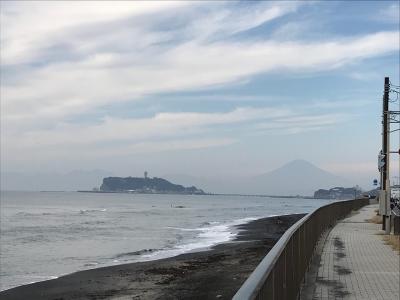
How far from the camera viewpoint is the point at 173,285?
16984mm

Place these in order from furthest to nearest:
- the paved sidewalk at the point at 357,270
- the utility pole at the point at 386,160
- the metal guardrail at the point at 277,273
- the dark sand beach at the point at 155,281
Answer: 1. the utility pole at the point at 386,160
2. the dark sand beach at the point at 155,281
3. the paved sidewalk at the point at 357,270
4. the metal guardrail at the point at 277,273

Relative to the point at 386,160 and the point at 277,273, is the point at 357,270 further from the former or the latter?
the point at 386,160

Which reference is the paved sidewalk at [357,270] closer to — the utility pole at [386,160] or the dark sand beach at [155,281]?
the utility pole at [386,160]

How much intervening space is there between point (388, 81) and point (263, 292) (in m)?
20.0

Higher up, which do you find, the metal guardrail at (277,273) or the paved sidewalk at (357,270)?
the metal guardrail at (277,273)

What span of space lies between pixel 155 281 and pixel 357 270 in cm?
716

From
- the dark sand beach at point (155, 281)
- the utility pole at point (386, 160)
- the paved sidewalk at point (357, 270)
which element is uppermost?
the utility pole at point (386, 160)

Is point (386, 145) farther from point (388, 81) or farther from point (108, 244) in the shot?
point (108, 244)

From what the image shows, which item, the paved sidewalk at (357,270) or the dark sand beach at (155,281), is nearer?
the paved sidewalk at (357,270)

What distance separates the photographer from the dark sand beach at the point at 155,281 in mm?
15688

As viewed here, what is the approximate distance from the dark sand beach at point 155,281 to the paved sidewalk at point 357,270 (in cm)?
276

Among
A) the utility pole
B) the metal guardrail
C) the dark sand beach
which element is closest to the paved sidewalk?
the metal guardrail

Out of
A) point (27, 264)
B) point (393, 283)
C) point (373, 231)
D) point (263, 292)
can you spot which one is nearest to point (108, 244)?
point (27, 264)

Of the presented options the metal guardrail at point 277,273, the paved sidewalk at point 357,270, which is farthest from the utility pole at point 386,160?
the metal guardrail at point 277,273
